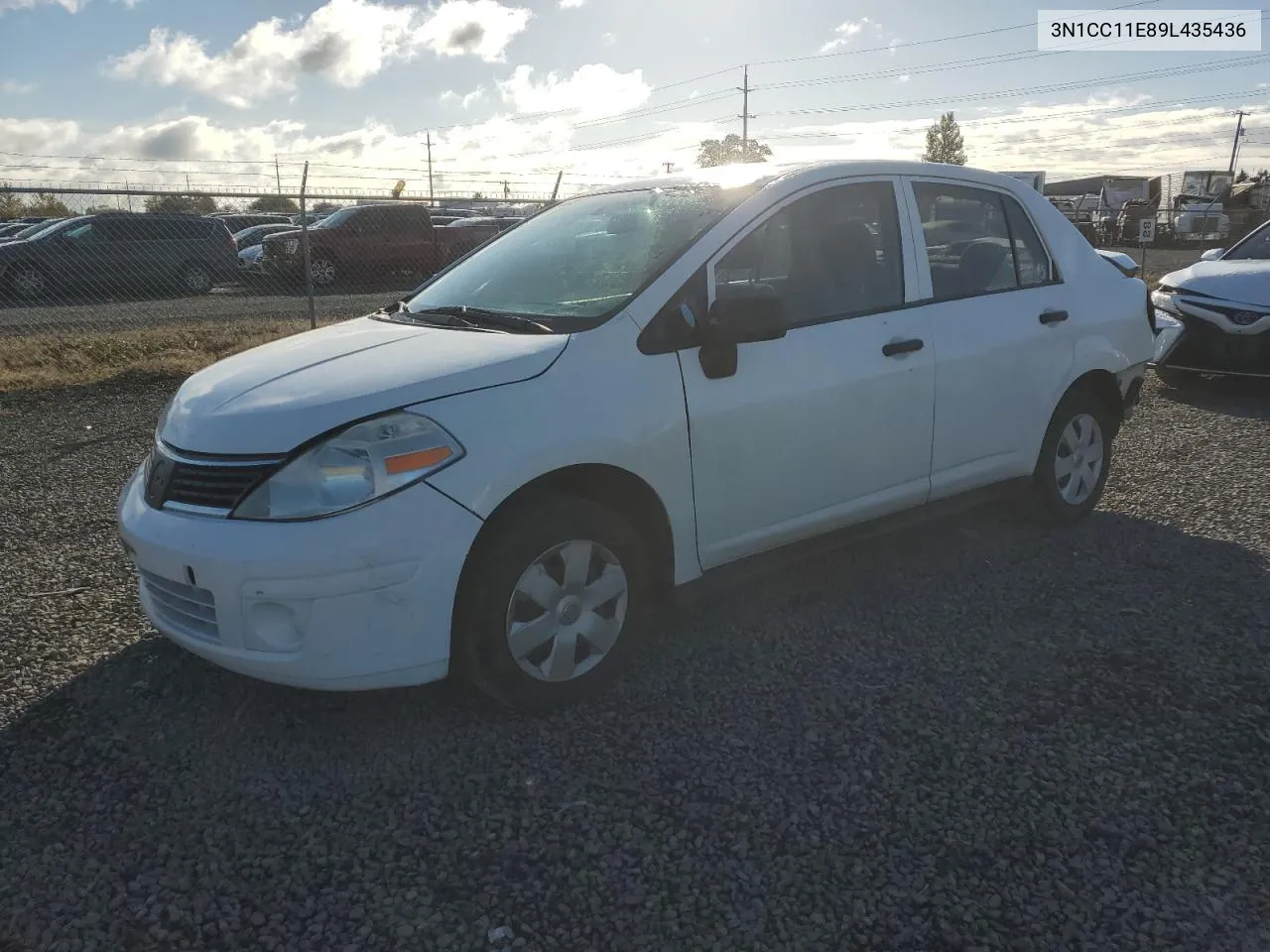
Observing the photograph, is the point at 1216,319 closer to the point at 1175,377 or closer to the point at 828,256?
the point at 1175,377

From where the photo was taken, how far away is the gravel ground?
2328 millimetres

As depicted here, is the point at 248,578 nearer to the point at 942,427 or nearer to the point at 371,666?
the point at 371,666

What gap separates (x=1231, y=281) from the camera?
7848mm

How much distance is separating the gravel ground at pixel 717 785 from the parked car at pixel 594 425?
1.09 ft

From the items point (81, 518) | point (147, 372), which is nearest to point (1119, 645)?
point (81, 518)

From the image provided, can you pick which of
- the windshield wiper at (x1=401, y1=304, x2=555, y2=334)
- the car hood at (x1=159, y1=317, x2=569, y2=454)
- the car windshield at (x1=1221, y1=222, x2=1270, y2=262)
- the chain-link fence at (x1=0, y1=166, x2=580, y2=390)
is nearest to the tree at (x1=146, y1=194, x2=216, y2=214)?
the chain-link fence at (x1=0, y1=166, x2=580, y2=390)

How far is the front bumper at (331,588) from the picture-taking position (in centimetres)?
274

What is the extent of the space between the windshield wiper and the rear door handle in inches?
54.2

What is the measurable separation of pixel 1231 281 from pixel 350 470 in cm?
755

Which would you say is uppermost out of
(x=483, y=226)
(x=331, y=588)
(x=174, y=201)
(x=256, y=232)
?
(x=174, y=201)

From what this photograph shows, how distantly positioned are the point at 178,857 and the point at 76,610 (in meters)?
1.88

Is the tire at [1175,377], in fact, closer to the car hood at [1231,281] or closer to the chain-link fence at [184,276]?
the car hood at [1231,281]

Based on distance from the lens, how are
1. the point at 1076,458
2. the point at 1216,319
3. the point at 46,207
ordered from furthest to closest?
the point at 46,207
the point at 1216,319
the point at 1076,458

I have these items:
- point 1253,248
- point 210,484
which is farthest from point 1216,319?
point 210,484
